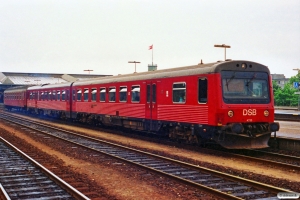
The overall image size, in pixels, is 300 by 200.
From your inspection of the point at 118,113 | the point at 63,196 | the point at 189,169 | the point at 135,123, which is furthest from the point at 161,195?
the point at 118,113

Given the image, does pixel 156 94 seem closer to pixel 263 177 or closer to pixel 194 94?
pixel 194 94

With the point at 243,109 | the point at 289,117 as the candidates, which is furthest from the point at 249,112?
the point at 289,117

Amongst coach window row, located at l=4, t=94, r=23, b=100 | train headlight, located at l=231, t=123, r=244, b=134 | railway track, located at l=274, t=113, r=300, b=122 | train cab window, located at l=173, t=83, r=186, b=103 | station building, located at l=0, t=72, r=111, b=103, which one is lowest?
railway track, located at l=274, t=113, r=300, b=122

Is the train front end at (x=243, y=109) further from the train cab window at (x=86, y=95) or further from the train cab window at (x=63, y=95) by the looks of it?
the train cab window at (x=63, y=95)

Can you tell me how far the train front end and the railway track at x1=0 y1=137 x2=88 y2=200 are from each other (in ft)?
21.1

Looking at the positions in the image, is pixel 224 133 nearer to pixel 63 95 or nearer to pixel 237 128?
pixel 237 128

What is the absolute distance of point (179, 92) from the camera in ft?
54.2

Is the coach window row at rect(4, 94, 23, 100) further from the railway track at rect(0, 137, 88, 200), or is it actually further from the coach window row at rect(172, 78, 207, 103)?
the railway track at rect(0, 137, 88, 200)

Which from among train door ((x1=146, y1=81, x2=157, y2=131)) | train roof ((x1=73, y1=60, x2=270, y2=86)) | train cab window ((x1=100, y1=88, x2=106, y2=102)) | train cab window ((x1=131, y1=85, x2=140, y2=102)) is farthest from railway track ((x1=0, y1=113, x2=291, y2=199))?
train cab window ((x1=100, y1=88, x2=106, y2=102))

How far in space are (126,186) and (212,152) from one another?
6.07m

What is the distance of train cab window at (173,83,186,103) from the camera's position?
53.2 feet

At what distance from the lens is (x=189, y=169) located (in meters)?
11.7

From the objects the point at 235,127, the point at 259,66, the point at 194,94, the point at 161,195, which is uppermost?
the point at 259,66

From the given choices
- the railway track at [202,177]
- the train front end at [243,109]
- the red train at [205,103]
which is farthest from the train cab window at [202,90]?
the railway track at [202,177]
